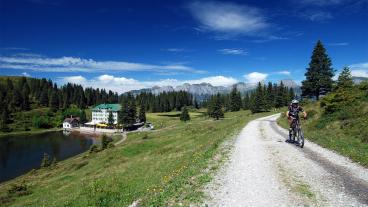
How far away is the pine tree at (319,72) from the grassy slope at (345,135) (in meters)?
37.3

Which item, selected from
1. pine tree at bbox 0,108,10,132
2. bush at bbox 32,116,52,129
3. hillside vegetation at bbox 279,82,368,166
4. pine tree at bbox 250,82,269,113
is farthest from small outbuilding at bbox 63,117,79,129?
hillside vegetation at bbox 279,82,368,166

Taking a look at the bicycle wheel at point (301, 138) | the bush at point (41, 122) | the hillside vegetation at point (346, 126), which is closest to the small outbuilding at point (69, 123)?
the bush at point (41, 122)

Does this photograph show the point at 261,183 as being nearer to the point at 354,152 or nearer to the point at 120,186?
the point at 354,152

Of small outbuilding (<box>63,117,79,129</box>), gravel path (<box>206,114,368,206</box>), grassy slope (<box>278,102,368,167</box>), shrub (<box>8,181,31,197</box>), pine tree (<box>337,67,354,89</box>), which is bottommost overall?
small outbuilding (<box>63,117,79,129</box>)

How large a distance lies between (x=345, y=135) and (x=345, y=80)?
64.7 feet

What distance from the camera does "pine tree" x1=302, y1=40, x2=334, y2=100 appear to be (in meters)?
66.5

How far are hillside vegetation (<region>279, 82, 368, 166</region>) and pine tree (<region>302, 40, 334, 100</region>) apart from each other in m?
25.8

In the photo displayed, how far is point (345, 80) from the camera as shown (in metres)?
40.7

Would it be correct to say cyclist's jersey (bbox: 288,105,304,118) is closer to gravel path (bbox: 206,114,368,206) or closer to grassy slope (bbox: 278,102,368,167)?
grassy slope (bbox: 278,102,368,167)

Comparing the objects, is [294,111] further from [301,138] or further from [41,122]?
[41,122]

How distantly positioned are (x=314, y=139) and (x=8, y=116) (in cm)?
21123

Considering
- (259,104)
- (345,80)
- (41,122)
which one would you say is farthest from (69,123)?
(345,80)

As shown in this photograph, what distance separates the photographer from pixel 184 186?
11906 millimetres

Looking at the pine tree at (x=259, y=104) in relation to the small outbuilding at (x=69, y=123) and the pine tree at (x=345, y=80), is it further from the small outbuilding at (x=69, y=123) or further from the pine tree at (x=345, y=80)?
the small outbuilding at (x=69, y=123)
